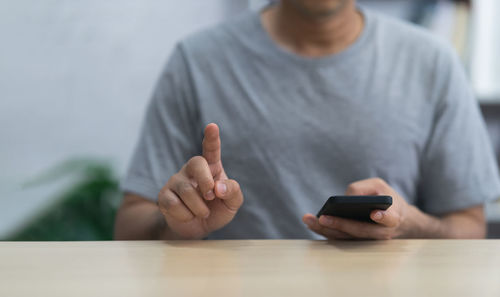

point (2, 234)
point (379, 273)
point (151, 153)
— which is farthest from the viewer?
point (2, 234)

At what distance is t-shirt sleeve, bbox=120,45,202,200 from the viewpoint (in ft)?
3.07

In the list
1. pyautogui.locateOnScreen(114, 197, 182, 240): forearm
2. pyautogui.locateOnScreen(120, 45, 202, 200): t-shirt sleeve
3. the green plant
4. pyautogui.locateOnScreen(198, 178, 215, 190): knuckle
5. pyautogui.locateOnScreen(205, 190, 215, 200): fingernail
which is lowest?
the green plant

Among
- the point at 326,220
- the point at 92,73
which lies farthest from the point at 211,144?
the point at 92,73

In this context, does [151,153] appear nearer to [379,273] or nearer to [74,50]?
[379,273]

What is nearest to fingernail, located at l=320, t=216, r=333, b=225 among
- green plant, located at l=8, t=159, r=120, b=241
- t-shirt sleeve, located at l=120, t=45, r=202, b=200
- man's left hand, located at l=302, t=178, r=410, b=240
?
man's left hand, located at l=302, t=178, r=410, b=240

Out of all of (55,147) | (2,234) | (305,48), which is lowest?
(2,234)

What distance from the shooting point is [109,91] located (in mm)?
1720

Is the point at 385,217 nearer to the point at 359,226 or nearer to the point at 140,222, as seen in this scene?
the point at 359,226

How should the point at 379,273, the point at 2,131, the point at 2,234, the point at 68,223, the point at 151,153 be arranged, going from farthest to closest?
the point at 2,131 → the point at 2,234 → the point at 68,223 → the point at 151,153 → the point at 379,273

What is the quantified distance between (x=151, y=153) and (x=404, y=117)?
0.51 metres

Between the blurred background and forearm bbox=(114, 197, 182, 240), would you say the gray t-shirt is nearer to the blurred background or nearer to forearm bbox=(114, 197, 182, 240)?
forearm bbox=(114, 197, 182, 240)

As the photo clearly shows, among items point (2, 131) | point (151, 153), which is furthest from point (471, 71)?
point (2, 131)

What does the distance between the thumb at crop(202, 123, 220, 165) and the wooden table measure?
5.6 inches

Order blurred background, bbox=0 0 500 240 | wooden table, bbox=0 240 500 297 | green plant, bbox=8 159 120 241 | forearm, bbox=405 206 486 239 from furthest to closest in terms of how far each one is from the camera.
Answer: blurred background, bbox=0 0 500 240 → green plant, bbox=8 159 120 241 → forearm, bbox=405 206 486 239 → wooden table, bbox=0 240 500 297
